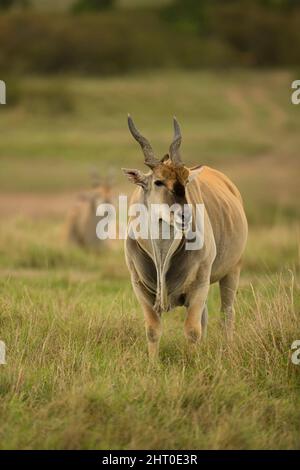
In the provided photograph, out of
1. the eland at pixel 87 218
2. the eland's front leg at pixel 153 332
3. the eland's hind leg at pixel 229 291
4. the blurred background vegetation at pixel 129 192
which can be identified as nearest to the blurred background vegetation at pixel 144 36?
the blurred background vegetation at pixel 129 192

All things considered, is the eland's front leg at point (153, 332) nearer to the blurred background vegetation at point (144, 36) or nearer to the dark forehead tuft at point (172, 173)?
the dark forehead tuft at point (172, 173)

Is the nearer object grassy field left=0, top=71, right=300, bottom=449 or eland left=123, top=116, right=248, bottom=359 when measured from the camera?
grassy field left=0, top=71, right=300, bottom=449

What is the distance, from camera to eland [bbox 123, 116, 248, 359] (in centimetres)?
668

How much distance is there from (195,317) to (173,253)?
0.46 m

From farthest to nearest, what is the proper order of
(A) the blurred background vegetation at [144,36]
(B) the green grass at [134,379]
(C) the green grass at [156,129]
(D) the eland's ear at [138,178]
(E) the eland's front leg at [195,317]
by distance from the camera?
1. (A) the blurred background vegetation at [144,36]
2. (C) the green grass at [156,129]
3. (E) the eland's front leg at [195,317]
4. (D) the eland's ear at [138,178]
5. (B) the green grass at [134,379]

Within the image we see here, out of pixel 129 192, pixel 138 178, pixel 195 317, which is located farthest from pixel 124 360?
pixel 129 192

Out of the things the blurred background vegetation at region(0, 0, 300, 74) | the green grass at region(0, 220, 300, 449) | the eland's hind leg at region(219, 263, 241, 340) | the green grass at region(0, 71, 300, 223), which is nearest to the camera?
the green grass at region(0, 220, 300, 449)

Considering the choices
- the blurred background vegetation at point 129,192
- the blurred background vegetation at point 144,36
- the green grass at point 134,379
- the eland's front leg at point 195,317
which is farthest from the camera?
the blurred background vegetation at point 144,36

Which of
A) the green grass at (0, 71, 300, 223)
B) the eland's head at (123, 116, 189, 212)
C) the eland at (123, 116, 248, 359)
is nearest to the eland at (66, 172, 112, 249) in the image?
the green grass at (0, 71, 300, 223)

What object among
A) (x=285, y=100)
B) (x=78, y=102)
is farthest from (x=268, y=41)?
(x=78, y=102)

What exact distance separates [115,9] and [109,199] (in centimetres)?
3703

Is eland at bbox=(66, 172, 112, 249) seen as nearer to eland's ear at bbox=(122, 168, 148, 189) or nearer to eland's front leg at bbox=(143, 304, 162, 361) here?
eland's front leg at bbox=(143, 304, 162, 361)

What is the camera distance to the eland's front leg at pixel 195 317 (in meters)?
7.03

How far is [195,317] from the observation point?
704 centimetres
